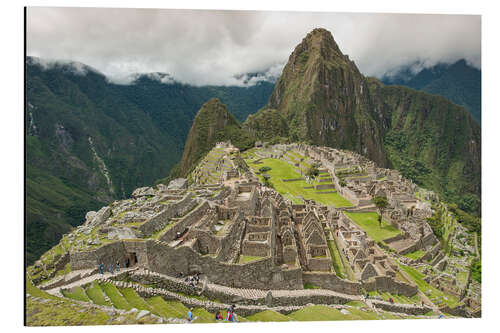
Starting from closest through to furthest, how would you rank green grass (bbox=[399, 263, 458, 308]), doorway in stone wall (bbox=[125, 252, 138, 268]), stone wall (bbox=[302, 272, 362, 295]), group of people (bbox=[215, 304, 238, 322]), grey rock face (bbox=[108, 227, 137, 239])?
group of people (bbox=[215, 304, 238, 322]), doorway in stone wall (bbox=[125, 252, 138, 268]), grey rock face (bbox=[108, 227, 137, 239]), stone wall (bbox=[302, 272, 362, 295]), green grass (bbox=[399, 263, 458, 308])

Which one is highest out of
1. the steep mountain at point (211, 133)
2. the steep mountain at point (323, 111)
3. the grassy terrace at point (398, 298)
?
the steep mountain at point (323, 111)

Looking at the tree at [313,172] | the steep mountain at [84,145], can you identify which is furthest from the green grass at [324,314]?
the tree at [313,172]

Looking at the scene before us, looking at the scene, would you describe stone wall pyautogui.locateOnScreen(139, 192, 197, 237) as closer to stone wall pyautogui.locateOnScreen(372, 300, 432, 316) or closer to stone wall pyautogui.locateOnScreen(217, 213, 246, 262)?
stone wall pyautogui.locateOnScreen(217, 213, 246, 262)

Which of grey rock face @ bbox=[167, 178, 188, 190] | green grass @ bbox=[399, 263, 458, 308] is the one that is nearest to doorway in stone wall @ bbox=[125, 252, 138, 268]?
grey rock face @ bbox=[167, 178, 188, 190]

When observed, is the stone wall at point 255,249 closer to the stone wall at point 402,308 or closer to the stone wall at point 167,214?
the stone wall at point 167,214

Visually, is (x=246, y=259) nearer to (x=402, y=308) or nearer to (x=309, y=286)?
(x=309, y=286)

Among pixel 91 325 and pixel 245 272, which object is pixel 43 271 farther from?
pixel 245 272

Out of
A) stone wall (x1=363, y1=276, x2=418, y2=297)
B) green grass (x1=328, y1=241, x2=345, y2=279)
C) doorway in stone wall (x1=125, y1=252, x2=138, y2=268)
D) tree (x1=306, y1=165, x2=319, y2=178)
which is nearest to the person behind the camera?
doorway in stone wall (x1=125, y1=252, x2=138, y2=268)
